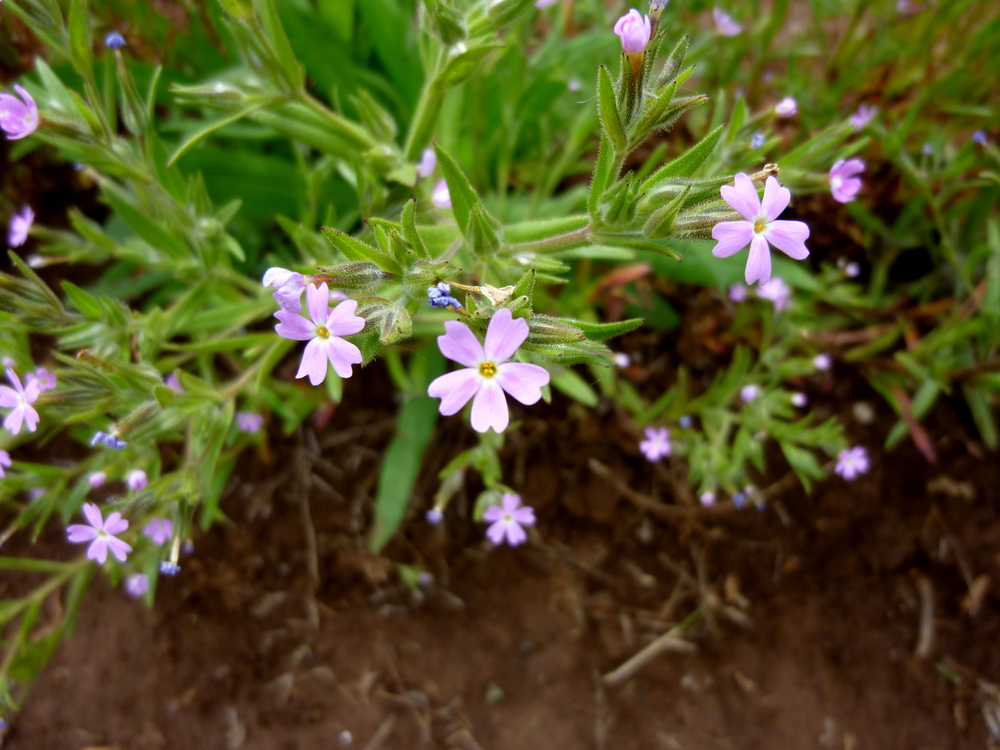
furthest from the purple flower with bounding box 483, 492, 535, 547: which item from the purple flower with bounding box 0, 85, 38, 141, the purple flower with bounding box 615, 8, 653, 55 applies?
the purple flower with bounding box 0, 85, 38, 141

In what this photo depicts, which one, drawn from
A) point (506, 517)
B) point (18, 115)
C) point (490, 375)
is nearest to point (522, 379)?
point (490, 375)

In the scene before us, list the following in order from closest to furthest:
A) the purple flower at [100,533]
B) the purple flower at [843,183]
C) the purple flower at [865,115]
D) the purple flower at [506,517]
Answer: the purple flower at [100,533], the purple flower at [843,183], the purple flower at [506,517], the purple flower at [865,115]

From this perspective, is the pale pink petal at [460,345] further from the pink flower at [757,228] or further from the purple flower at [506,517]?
the purple flower at [506,517]

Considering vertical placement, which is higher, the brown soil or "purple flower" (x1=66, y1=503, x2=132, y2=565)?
"purple flower" (x1=66, y1=503, x2=132, y2=565)

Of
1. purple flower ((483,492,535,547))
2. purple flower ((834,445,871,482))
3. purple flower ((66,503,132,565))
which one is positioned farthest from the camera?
purple flower ((834,445,871,482))

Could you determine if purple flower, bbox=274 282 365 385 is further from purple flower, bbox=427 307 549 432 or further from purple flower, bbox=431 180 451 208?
purple flower, bbox=431 180 451 208

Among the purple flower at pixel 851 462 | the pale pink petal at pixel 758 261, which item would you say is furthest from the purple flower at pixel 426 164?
the purple flower at pixel 851 462
